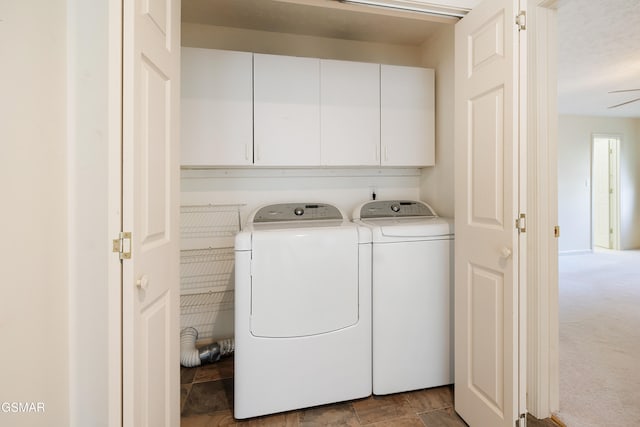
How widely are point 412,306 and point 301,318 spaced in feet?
2.19

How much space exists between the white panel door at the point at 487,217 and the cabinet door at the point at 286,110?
2.97 ft

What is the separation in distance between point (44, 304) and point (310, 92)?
5.73 ft

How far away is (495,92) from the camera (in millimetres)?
1335

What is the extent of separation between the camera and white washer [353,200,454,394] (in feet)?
5.73

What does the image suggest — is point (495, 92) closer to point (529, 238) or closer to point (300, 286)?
point (529, 238)

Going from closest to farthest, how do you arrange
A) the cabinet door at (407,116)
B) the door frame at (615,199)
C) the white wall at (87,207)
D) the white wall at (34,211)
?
the white wall at (34,211) → the white wall at (87,207) → the cabinet door at (407,116) → the door frame at (615,199)

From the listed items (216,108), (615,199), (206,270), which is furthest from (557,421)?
(615,199)

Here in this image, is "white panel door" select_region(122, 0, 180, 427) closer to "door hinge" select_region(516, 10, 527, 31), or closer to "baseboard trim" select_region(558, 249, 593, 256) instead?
"door hinge" select_region(516, 10, 527, 31)

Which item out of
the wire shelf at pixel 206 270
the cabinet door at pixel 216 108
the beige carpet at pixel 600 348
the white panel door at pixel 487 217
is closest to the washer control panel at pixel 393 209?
the white panel door at pixel 487 217

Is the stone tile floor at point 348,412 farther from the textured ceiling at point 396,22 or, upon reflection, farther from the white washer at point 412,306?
the textured ceiling at point 396,22

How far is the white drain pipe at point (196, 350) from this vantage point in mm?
2102

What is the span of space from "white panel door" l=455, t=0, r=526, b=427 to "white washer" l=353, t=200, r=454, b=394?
187mm

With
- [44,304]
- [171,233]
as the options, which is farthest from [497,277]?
[44,304]

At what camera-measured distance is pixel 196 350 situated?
2145 mm
